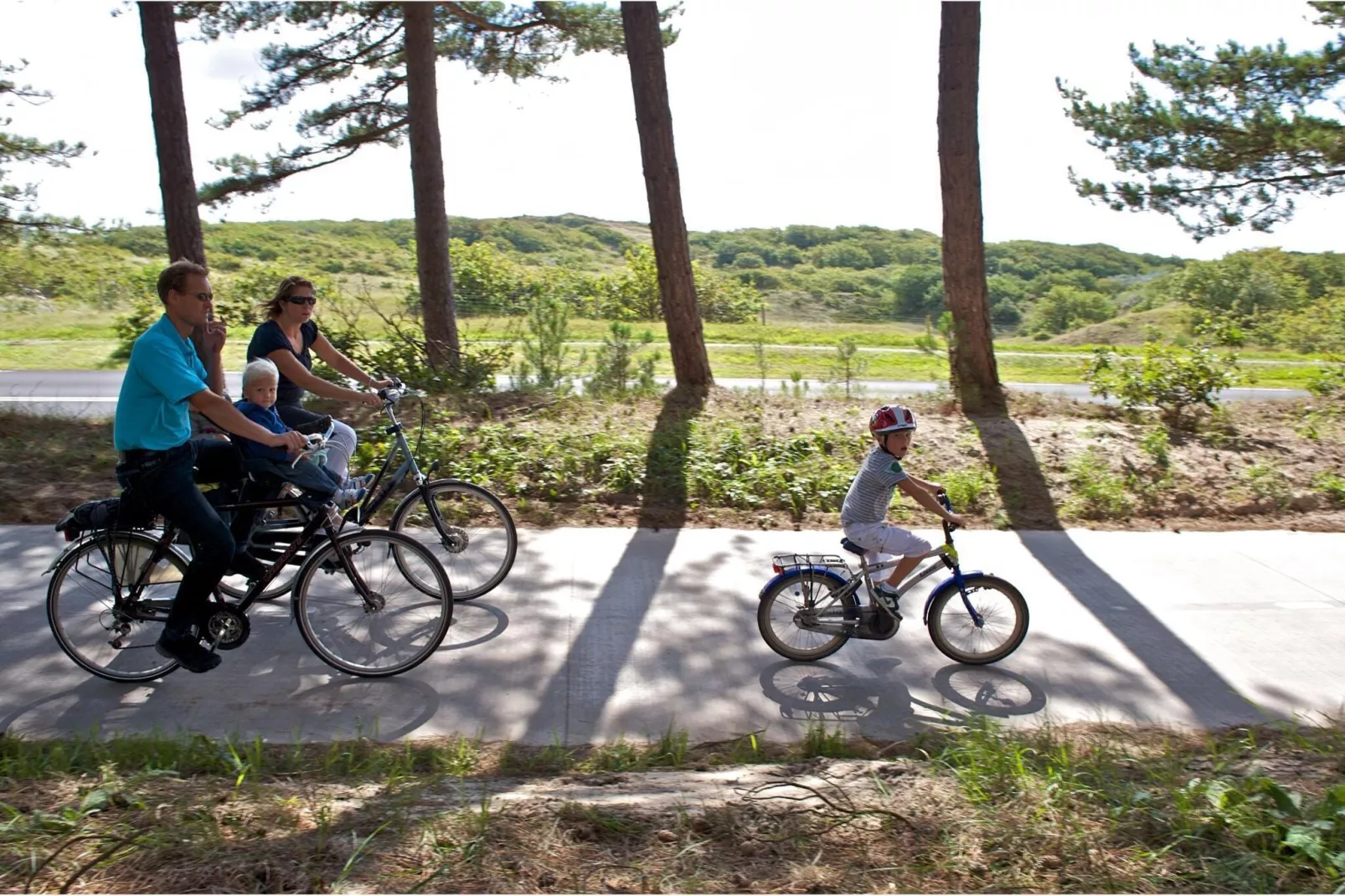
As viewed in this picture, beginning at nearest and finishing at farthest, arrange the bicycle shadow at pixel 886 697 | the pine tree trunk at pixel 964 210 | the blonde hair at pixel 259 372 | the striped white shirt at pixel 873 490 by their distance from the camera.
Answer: the bicycle shadow at pixel 886 697 < the blonde hair at pixel 259 372 < the striped white shirt at pixel 873 490 < the pine tree trunk at pixel 964 210

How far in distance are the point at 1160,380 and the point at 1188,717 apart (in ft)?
22.5

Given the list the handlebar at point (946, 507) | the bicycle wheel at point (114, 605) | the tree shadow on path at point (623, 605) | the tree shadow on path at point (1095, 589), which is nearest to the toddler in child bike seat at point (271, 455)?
the bicycle wheel at point (114, 605)

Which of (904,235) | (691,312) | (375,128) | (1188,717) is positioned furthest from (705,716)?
(904,235)

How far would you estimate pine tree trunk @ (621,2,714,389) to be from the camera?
1136cm

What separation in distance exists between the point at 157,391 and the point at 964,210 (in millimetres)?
8862

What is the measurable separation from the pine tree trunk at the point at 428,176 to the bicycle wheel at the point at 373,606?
314 inches

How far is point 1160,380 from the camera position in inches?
437

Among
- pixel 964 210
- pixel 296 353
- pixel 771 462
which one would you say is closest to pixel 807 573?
pixel 296 353

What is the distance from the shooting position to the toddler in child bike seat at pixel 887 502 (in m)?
5.39

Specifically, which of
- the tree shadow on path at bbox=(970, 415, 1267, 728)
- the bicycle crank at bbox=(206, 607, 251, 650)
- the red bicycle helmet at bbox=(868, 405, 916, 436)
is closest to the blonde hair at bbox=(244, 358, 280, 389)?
the bicycle crank at bbox=(206, 607, 251, 650)

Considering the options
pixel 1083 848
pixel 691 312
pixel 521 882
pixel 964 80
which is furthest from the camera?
pixel 691 312

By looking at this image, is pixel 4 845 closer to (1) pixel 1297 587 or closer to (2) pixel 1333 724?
(2) pixel 1333 724

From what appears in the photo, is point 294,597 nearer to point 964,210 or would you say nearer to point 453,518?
point 453,518

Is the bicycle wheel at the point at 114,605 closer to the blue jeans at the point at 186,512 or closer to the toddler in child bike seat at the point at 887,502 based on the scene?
the blue jeans at the point at 186,512
